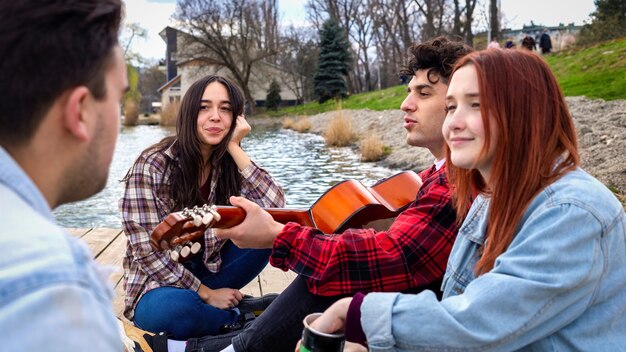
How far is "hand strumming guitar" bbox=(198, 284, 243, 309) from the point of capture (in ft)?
9.61

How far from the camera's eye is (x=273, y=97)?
4019cm

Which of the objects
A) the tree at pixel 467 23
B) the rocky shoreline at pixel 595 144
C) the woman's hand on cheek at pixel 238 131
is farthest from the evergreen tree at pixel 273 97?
the woman's hand on cheek at pixel 238 131

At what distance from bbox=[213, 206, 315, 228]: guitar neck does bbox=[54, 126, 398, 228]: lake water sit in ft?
13.1

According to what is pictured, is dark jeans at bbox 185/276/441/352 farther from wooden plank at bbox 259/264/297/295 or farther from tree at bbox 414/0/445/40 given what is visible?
tree at bbox 414/0/445/40

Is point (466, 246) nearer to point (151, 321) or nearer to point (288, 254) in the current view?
point (288, 254)

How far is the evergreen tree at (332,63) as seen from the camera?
34.8 meters

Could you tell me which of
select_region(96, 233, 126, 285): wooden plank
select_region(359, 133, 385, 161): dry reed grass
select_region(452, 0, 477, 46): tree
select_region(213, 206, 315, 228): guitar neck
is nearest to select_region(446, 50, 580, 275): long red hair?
select_region(213, 206, 315, 228): guitar neck

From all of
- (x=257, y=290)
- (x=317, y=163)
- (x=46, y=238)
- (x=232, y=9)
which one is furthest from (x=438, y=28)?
(x=46, y=238)

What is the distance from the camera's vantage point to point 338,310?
158 centimetres

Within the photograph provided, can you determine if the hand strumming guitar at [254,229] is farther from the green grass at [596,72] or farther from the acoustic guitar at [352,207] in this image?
the green grass at [596,72]

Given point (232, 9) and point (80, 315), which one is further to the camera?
point (232, 9)

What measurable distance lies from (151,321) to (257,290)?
0.88m

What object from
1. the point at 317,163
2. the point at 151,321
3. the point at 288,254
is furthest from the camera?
the point at 317,163

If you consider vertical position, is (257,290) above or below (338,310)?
below
